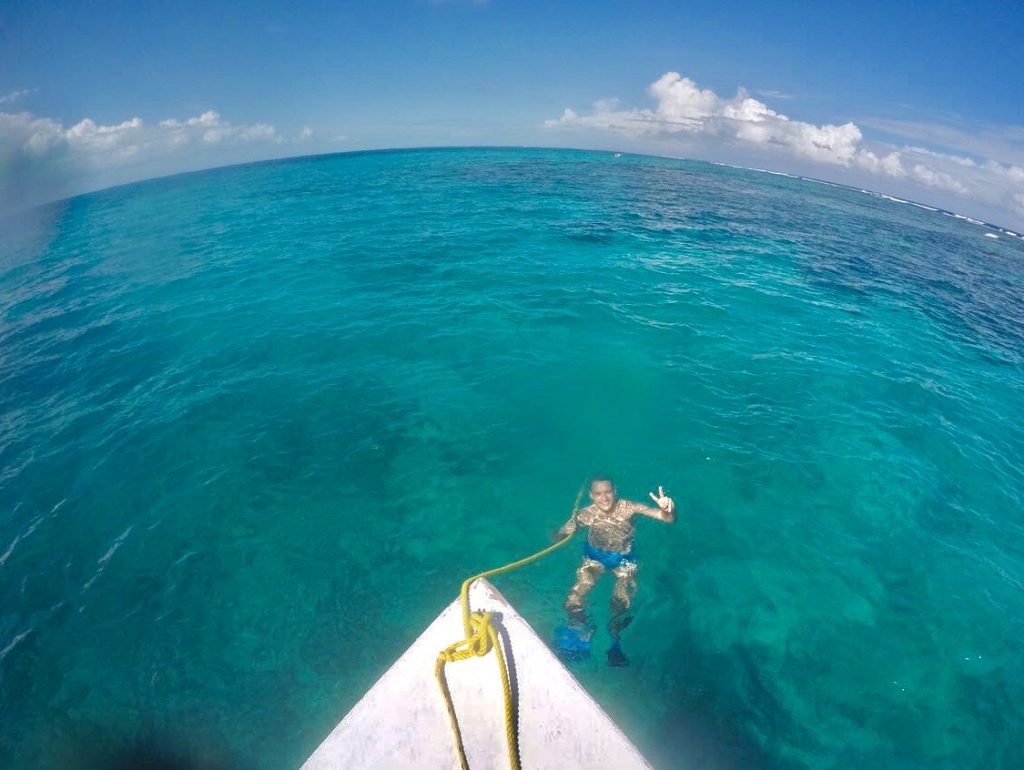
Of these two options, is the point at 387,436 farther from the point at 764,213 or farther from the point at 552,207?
the point at 764,213

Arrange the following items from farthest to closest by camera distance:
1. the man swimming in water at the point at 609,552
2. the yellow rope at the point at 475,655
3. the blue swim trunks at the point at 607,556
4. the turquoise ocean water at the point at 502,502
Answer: the blue swim trunks at the point at 607,556 → the man swimming in water at the point at 609,552 → the turquoise ocean water at the point at 502,502 → the yellow rope at the point at 475,655

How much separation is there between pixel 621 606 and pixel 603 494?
6.67 ft

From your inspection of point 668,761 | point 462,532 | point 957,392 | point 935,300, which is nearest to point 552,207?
point 935,300

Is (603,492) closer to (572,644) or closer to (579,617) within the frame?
(579,617)

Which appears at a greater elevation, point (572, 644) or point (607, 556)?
point (607, 556)

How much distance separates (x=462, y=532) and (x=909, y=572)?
949 cm

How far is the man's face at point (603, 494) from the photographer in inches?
313

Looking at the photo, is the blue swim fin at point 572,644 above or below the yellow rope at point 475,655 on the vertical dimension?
below

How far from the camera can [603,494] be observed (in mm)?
7969

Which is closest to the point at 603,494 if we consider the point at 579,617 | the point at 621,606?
the point at 621,606

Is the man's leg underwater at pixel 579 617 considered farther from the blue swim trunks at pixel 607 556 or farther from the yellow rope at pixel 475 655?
the yellow rope at pixel 475 655

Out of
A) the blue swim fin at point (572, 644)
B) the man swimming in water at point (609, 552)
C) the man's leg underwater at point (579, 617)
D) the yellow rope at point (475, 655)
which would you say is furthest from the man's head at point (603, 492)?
the yellow rope at point (475, 655)

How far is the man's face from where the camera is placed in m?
7.95

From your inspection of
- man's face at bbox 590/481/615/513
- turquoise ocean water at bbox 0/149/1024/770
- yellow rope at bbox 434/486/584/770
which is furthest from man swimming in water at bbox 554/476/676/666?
yellow rope at bbox 434/486/584/770
